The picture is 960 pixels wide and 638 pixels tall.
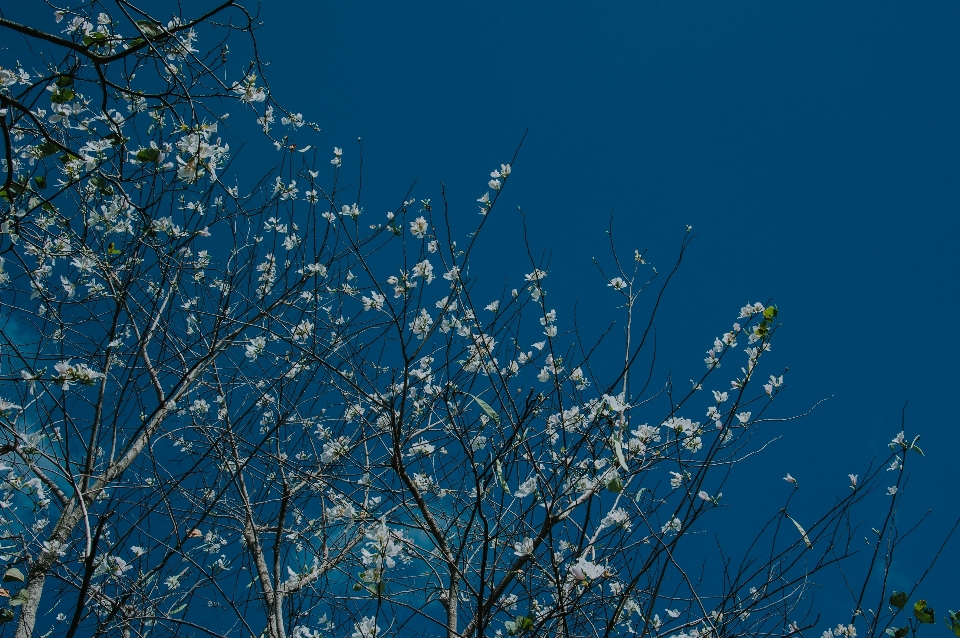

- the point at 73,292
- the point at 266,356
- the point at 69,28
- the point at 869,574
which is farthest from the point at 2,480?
the point at 869,574

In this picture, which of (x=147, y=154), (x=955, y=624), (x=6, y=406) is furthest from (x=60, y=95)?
(x=955, y=624)

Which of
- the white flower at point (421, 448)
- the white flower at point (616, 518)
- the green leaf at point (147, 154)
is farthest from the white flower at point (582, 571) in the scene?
the green leaf at point (147, 154)

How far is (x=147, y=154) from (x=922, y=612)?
2610 millimetres

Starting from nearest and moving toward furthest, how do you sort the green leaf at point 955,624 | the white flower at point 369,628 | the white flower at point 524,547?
1. the green leaf at point 955,624
2. the white flower at point 524,547
3. the white flower at point 369,628

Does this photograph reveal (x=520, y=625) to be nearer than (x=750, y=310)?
Yes

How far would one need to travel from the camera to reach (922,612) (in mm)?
1764

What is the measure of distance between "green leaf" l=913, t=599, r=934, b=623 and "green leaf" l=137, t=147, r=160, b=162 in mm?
2583

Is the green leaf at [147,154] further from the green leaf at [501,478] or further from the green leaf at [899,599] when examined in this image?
the green leaf at [899,599]

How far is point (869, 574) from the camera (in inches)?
85.0

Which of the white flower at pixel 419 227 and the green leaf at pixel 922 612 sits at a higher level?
the white flower at pixel 419 227

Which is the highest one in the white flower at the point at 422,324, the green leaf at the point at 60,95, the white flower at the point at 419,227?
the white flower at the point at 419,227

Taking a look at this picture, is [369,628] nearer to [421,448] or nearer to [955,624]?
[421,448]

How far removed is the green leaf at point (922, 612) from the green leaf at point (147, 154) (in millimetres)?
2583

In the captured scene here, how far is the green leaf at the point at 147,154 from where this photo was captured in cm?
180
